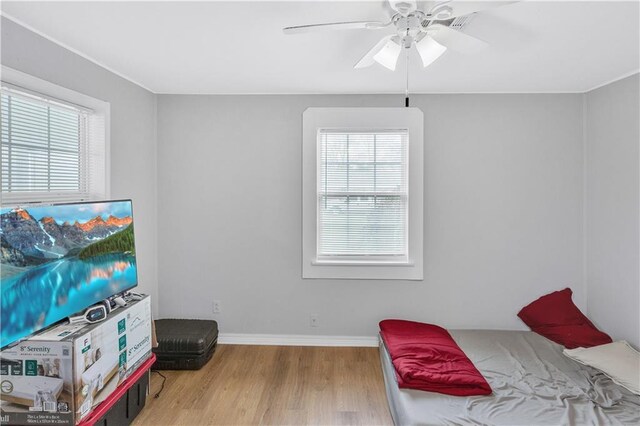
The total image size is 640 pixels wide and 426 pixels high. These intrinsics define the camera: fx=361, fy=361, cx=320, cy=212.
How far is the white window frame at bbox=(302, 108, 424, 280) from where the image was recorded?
3430 millimetres

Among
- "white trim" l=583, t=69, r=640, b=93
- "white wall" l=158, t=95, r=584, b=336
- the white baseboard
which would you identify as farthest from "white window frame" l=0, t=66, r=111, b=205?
"white trim" l=583, t=69, r=640, b=93

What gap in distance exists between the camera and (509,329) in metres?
3.47

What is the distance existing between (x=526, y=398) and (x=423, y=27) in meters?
2.29

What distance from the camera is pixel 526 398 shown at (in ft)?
7.52

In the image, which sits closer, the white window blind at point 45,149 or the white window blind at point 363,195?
the white window blind at point 45,149

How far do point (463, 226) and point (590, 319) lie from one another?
1.44 meters

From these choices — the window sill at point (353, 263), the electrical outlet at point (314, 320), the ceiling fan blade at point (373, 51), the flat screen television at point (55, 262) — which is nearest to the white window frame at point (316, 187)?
the window sill at point (353, 263)

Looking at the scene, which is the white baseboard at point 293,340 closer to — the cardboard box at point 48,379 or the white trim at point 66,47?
the cardboard box at point 48,379

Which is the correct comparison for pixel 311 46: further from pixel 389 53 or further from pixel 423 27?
pixel 423 27

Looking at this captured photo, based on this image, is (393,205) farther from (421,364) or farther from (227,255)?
(227,255)

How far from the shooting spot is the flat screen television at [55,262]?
66.5 inches

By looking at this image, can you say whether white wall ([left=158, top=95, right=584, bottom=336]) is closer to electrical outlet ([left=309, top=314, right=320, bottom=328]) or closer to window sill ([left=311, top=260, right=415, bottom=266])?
electrical outlet ([left=309, top=314, right=320, bottom=328])

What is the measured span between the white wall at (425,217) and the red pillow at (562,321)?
109mm

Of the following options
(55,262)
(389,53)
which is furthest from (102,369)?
(389,53)
